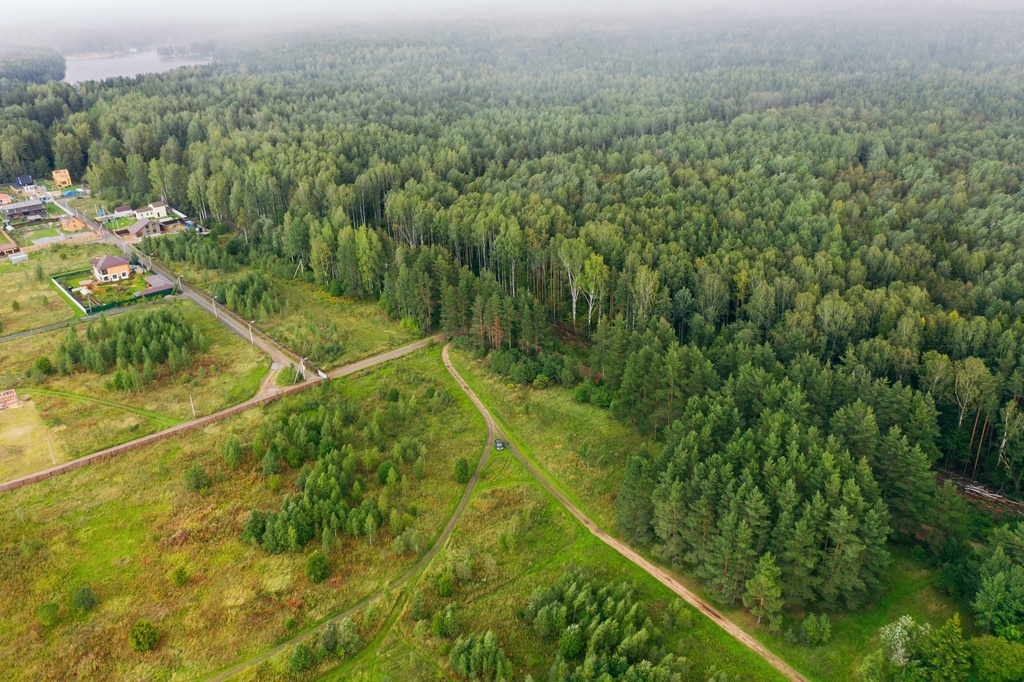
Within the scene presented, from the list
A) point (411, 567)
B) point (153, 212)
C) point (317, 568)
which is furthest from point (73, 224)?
point (411, 567)

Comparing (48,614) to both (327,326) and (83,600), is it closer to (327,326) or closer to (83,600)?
(83,600)

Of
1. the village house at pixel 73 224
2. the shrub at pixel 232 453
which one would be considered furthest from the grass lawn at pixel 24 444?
the village house at pixel 73 224

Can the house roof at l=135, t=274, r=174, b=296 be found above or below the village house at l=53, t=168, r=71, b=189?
below

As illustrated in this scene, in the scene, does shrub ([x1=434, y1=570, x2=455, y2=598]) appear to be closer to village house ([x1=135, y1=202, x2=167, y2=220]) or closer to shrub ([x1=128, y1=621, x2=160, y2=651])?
shrub ([x1=128, y1=621, x2=160, y2=651])

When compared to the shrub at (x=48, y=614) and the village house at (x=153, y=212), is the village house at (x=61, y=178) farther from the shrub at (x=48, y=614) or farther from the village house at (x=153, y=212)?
the shrub at (x=48, y=614)

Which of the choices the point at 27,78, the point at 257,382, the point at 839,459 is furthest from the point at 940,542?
the point at 27,78

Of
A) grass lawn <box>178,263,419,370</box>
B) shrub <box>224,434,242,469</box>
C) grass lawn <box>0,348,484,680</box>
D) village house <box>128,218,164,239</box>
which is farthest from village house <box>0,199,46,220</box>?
shrub <box>224,434,242,469</box>
